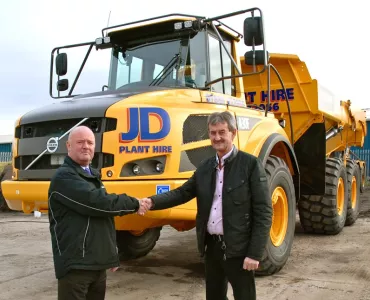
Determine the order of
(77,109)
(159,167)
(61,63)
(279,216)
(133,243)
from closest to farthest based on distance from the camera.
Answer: (159,167), (77,109), (279,216), (61,63), (133,243)

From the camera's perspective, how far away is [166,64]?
504 cm

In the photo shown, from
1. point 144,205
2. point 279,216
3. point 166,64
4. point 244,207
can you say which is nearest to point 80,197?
point 144,205

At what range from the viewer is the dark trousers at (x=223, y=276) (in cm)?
297

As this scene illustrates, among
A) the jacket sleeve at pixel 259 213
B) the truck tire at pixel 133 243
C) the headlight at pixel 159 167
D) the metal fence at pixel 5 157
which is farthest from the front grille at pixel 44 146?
the metal fence at pixel 5 157

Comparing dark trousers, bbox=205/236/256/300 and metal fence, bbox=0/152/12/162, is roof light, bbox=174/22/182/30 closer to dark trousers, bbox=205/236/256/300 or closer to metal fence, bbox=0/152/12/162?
dark trousers, bbox=205/236/256/300

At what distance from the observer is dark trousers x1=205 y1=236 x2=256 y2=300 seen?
117 inches

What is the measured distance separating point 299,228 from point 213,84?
4.28 meters

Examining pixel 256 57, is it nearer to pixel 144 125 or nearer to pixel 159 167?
pixel 144 125

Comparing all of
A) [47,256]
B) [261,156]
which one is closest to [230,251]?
[261,156]

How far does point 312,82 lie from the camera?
687 cm

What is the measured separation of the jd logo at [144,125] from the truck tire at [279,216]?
136cm

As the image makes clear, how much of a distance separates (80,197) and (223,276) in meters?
1.14

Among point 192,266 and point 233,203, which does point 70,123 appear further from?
point 192,266

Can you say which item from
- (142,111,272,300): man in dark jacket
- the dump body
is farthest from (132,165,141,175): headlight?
the dump body
